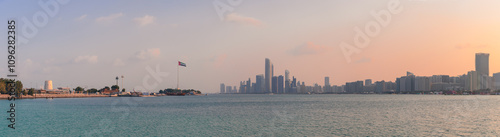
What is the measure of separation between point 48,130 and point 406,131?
176ft

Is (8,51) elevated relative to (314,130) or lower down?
elevated

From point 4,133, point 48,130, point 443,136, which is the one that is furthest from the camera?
point 48,130

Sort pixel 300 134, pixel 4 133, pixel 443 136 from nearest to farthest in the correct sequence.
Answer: pixel 443 136
pixel 300 134
pixel 4 133

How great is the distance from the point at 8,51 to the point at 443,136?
193 feet

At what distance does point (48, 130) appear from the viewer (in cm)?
5122

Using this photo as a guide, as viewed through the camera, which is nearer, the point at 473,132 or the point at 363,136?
the point at 363,136

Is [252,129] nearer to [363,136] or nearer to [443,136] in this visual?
[363,136]

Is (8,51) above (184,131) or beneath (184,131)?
above

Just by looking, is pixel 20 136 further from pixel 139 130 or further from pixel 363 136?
pixel 363 136

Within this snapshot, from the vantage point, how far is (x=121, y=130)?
166 ft

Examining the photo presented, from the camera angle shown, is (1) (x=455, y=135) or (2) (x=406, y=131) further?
(2) (x=406, y=131)

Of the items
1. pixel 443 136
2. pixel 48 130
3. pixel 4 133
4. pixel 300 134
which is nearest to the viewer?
pixel 443 136

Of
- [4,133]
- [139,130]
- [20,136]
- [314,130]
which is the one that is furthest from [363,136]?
[4,133]

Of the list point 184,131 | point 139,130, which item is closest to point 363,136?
point 184,131
